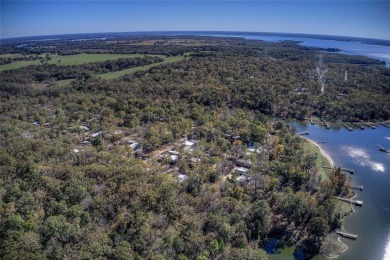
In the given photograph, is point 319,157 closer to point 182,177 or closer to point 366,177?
point 366,177

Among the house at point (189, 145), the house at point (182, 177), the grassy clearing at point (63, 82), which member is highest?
the grassy clearing at point (63, 82)

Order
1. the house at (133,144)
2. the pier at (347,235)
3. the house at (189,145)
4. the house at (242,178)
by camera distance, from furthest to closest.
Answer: the house at (133,144) < the house at (189,145) < the house at (242,178) < the pier at (347,235)

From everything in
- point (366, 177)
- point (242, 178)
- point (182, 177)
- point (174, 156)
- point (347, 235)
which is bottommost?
point (347, 235)

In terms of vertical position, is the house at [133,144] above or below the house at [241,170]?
above

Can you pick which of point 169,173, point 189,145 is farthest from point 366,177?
point 169,173

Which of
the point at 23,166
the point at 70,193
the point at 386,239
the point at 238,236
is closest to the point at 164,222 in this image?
the point at 238,236

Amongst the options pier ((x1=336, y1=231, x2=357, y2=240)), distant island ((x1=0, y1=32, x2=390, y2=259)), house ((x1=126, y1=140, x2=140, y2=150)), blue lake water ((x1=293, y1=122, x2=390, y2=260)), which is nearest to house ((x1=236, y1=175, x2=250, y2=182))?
distant island ((x1=0, y1=32, x2=390, y2=259))

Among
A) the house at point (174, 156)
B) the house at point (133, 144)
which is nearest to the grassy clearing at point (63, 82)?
the house at point (133, 144)

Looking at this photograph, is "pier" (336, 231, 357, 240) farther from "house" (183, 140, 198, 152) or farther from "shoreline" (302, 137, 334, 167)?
"house" (183, 140, 198, 152)

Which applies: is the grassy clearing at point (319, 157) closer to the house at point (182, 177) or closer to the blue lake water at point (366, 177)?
the blue lake water at point (366, 177)
